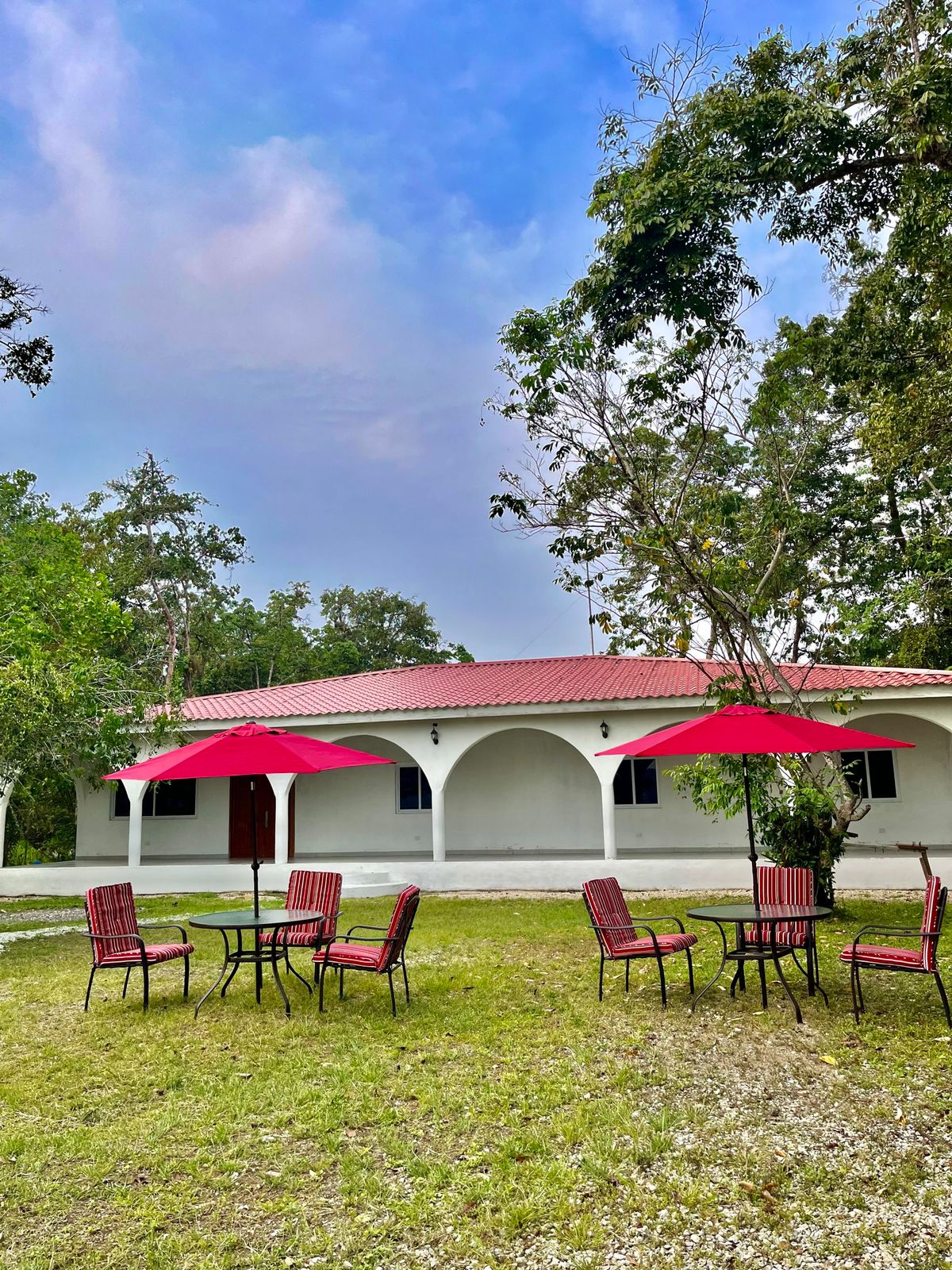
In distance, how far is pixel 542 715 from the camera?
15.5m

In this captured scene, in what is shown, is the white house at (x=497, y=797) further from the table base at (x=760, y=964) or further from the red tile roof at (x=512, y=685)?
the table base at (x=760, y=964)

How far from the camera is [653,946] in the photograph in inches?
271

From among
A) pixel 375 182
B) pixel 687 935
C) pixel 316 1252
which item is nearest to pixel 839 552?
pixel 375 182

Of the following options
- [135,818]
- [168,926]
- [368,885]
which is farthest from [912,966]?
[135,818]

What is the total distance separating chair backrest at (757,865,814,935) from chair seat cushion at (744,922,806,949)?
0.36 ft

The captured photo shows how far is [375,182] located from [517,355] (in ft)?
33.0

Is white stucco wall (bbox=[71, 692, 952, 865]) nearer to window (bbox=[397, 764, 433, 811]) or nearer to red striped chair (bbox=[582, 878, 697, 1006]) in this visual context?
window (bbox=[397, 764, 433, 811])

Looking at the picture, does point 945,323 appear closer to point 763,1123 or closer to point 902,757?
point 902,757

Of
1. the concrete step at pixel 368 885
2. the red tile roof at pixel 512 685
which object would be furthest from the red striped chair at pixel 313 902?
the red tile roof at pixel 512 685

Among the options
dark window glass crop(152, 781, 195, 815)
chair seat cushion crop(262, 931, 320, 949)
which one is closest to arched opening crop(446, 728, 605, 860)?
dark window glass crop(152, 781, 195, 815)

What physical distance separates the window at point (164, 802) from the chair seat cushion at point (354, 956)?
42.3ft

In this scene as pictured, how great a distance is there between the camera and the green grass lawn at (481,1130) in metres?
3.49

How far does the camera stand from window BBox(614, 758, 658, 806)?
1719 cm

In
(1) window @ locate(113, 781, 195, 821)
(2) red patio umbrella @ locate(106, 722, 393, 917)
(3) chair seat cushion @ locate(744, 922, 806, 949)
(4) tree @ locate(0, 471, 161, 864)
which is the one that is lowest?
(3) chair seat cushion @ locate(744, 922, 806, 949)
